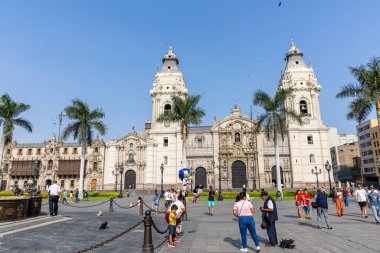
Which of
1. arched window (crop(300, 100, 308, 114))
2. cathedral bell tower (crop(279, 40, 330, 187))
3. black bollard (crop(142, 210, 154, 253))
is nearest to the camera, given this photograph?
black bollard (crop(142, 210, 154, 253))

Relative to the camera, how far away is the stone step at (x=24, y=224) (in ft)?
33.6

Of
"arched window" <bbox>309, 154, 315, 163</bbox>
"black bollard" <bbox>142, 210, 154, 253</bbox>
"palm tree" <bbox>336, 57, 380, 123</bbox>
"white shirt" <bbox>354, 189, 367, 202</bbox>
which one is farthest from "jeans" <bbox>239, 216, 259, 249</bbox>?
"arched window" <bbox>309, 154, 315, 163</bbox>

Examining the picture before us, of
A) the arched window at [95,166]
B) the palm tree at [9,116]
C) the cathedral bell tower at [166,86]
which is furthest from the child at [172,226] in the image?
the arched window at [95,166]

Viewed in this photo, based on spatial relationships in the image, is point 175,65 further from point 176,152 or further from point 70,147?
point 70,147

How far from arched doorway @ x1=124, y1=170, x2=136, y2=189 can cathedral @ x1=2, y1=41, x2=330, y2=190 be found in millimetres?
182

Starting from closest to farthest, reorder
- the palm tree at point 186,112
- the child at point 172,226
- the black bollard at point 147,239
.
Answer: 1. the black bollard at point 147,239
2. the child at point 172,226
3. the palm tree at point 186,112

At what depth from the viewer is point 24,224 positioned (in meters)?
11.3

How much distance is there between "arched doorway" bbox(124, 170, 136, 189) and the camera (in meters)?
50.4

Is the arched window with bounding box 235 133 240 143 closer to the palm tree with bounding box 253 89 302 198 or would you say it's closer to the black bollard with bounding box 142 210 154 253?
the palm tree with bounding box 253 89 302 198

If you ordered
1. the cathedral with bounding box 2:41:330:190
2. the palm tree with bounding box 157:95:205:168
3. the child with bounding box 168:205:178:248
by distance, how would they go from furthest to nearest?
1. the cathedral with bounding box 2:41:330:190
2. the palm tree with bounding box 157:95:205:168
3. the child with bounding box 168:205:178:248

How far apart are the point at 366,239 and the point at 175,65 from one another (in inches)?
2069

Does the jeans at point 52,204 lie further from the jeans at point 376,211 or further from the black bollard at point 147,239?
the jeans at point 376,211

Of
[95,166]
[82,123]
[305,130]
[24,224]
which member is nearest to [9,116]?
[82,123]

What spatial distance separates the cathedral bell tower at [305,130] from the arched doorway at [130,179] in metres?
28.6
